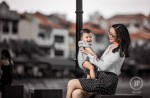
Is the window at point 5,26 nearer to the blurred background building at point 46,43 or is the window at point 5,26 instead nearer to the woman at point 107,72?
the blurred background building at point 46,43

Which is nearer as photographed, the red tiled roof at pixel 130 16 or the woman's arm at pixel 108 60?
the woman's arm at pixel 108 60

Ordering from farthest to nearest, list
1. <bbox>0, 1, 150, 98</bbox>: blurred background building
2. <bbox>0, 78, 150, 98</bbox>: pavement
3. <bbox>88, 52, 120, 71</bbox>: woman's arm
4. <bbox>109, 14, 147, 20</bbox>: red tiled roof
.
A: 1. <bbox>109, 14, 147, 20</bbox>: red tiled roof
2. <bbox>0, 1, 150, 98</bbox>: blurred background building
3. <bbox>0, 78, 150, 98</bbox>: pavement
4. <bbox>88, 52, 120, 71</bbox>: woman's arm

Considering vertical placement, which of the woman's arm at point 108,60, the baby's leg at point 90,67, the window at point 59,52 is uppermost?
the woman's arm at point 108,60

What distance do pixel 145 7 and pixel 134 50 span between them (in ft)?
2.76

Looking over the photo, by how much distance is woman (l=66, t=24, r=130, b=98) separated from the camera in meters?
3.66

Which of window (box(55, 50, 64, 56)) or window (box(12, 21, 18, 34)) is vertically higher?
window (box(12, 21, 18, 34))

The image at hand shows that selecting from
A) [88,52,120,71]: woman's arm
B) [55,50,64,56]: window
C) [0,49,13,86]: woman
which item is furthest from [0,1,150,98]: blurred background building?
[88,52,120,71]: woman's arm

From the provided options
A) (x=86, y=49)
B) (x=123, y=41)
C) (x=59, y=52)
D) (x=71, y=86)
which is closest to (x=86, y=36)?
(x=86, y=49)

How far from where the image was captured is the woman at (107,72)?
12.0 feet

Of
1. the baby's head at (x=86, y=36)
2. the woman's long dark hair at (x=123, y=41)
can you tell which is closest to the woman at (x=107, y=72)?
the woman's long dark hair at (x=123, y=41)

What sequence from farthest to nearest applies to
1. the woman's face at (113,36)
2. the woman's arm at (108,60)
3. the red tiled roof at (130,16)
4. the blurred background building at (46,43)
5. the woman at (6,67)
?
the red tiled roof at (130,16) < the blurred background building at (46,43) < the woman at (6,67) < the woman's face at (113,36) < the woman's arm at (108,60)

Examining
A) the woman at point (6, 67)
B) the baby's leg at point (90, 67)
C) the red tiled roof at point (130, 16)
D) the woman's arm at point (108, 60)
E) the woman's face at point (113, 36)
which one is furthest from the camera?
the red tiled roof at point (130, 16)

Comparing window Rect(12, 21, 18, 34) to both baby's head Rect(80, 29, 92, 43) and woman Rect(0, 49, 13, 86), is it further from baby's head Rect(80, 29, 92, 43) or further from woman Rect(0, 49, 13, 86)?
baby's head Rect(80, 29, 92, 43)

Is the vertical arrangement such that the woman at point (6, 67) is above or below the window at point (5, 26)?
below
